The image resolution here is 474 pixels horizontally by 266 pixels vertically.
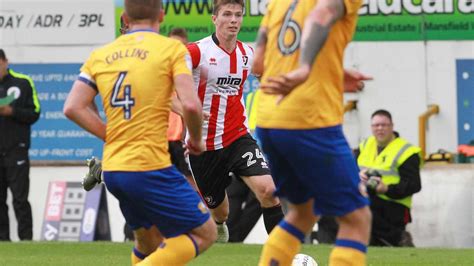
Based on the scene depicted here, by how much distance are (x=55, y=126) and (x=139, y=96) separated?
1052cm

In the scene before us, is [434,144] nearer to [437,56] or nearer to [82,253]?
[437,56]

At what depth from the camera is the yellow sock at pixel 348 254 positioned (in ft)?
24.2

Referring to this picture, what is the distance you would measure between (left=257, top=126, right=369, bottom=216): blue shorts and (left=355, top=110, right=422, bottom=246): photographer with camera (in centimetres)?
801

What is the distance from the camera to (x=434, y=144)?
643 inches

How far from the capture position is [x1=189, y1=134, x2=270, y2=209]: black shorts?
1091 cm

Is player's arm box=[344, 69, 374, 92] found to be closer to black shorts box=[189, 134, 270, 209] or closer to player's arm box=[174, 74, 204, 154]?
player's arm box=[174, 74, 204, 154]

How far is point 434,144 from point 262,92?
9273mm

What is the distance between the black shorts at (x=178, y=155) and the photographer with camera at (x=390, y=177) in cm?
194

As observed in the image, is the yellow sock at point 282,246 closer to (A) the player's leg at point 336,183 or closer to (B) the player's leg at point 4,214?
(A) the player's leg at point 336,183

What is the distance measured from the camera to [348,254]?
24.2ft

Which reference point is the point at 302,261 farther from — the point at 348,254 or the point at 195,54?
the point at 348,254

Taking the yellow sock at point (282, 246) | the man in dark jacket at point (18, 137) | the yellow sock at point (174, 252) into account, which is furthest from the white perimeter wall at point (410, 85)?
the yellow sock at point (174, 252)

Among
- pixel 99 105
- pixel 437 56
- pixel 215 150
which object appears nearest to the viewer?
pixel 215 150

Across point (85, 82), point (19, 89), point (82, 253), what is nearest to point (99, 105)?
point (19, 89)
